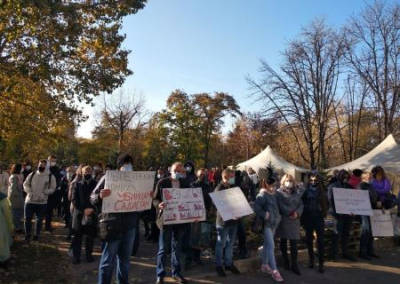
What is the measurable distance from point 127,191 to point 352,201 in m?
5.61

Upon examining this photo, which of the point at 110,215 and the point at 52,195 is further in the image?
the point at 52,195

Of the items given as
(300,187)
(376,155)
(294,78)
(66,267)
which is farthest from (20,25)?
(294,78)

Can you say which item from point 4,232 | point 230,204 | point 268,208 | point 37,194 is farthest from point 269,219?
point 37,194

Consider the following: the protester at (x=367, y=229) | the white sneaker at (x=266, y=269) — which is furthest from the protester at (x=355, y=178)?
the white sneaker at (x=266, y=269)

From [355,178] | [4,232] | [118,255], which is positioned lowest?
[118,255]

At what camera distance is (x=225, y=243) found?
23.9ft

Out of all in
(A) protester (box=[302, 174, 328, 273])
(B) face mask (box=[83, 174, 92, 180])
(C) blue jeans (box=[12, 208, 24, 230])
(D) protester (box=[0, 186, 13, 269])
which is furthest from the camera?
(C) blue jeans (box=[12, 208, 24, 230])

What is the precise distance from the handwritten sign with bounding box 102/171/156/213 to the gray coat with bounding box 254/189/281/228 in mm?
2211

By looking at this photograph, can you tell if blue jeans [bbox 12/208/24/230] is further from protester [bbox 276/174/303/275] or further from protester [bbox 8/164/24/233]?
protester [bbox 276/174/303/275]

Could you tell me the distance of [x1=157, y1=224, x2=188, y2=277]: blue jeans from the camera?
636 centimetres

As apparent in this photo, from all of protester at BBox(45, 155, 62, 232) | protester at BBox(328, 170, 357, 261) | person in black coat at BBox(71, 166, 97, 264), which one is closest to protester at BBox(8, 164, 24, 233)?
protester at BBox(45, 155, 62, 232)

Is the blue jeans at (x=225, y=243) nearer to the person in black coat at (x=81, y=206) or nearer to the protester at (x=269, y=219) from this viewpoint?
the protester at (x=269, y=219)

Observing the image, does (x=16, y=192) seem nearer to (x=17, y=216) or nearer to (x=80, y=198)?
(x=17, y=216)

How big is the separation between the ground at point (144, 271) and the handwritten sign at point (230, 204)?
1.16 m
